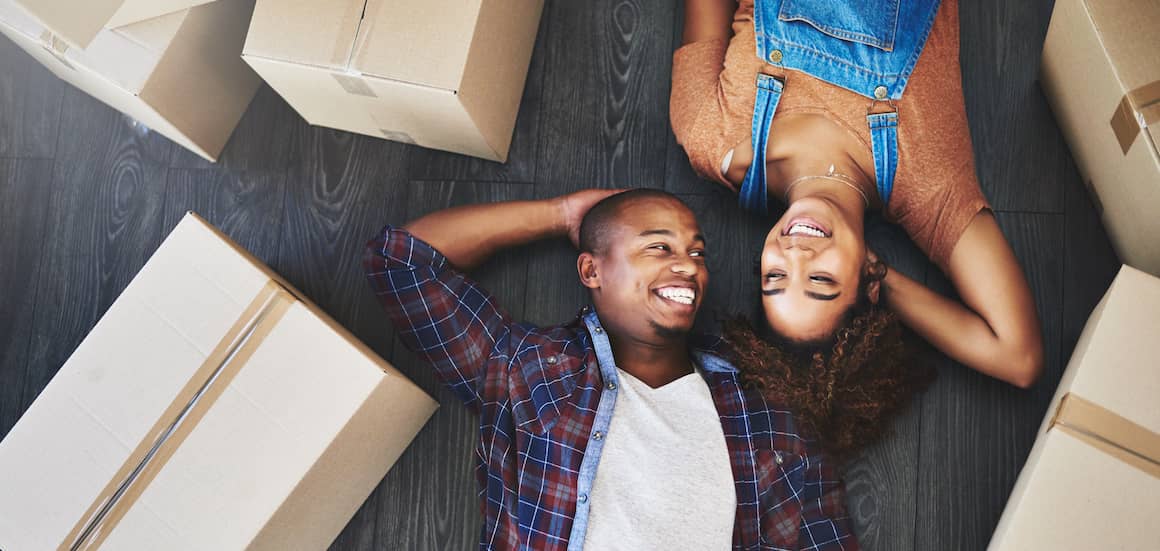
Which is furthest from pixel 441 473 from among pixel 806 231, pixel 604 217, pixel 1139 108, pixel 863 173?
pixel 1139 108

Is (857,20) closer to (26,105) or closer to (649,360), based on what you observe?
(649,360)

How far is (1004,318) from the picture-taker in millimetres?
1284

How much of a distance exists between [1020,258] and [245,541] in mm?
1296

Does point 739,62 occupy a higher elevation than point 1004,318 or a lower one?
higher

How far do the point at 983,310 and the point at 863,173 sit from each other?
0.28 metres

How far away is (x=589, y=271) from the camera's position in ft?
4.39

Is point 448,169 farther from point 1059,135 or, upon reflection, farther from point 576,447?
point 1059,135

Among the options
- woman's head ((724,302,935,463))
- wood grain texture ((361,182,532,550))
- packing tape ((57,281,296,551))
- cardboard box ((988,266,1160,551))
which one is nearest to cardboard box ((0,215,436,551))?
packing tape ((57,281,296,551))

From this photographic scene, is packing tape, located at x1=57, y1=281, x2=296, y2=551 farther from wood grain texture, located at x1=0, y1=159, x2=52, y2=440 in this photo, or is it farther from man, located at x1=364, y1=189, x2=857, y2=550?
wood grain texture, located at x1=0, y1=159, x2=52, y2=440

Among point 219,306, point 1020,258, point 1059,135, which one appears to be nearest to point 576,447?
point 219,306

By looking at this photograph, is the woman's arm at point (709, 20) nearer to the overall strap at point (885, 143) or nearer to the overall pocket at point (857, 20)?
the overall pocket at point (857, 20)

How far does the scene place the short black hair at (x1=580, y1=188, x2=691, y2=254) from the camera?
1.33 m

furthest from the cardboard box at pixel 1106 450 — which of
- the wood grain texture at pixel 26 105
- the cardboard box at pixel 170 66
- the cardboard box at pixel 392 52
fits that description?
the wood grain texture at pixel 26 105

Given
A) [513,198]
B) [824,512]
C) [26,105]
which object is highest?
[513,198]
